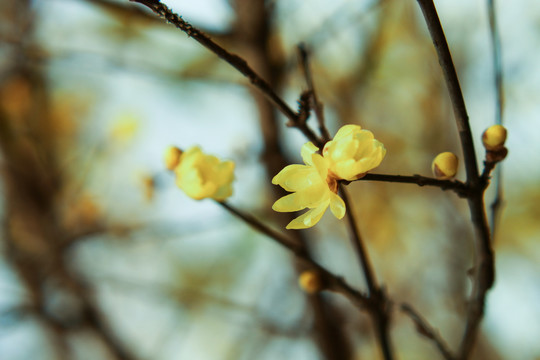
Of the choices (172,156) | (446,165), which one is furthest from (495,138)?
(172,156)

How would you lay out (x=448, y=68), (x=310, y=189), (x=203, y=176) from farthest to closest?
(x=203, y=176) < (x=310, y=189) < (x=448, y=68)

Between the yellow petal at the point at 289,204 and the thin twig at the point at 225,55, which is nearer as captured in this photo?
the thin twig at the point at 225,55

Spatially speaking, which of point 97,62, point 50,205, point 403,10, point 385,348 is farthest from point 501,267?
point 50,205

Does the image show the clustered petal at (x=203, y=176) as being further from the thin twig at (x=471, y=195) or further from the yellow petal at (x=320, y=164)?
the thin twig at (x=471, y=195)

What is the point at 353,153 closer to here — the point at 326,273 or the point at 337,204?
the point at 337,204

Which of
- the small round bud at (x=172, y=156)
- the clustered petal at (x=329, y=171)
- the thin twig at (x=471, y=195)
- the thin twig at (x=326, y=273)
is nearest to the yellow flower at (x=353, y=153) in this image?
the clustered petal at (x=329, y=171)

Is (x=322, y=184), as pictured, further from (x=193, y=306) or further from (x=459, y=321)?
(x=193, y=306)
